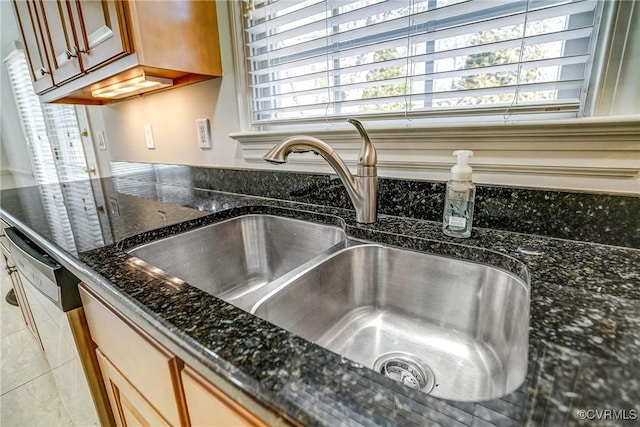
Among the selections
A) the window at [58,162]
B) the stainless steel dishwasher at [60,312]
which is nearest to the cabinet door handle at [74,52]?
the window at [58,162]

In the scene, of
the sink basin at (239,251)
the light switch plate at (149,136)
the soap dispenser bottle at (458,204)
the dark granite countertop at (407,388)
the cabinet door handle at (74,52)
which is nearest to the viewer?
the dark granite countertop at (407,388)

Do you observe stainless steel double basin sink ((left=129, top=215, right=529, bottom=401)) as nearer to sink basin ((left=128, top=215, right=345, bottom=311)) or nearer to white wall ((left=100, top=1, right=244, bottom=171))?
sink basin ((left=128, top=215, right=345, bottom=311))

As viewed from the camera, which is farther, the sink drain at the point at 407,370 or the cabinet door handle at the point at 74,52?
the cabinet door handle at the point at 74,52

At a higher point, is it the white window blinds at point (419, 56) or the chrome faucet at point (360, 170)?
the white window blinds at point (419, 56)

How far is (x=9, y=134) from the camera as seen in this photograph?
143 inches

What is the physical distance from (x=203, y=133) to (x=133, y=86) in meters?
0.41

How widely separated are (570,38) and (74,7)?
5.20ft

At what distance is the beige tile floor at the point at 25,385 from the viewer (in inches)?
48.8

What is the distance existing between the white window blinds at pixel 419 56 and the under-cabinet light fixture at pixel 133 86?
423 mm

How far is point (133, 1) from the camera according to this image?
0.90 m

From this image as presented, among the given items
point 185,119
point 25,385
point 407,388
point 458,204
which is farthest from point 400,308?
point 25,385

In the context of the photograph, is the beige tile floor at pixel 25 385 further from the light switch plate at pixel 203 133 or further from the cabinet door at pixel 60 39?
the cabinet door at pixel 60 39

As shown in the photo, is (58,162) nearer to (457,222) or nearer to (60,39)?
(60,39)

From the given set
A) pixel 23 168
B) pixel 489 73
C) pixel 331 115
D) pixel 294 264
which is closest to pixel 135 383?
pixel 294 264
